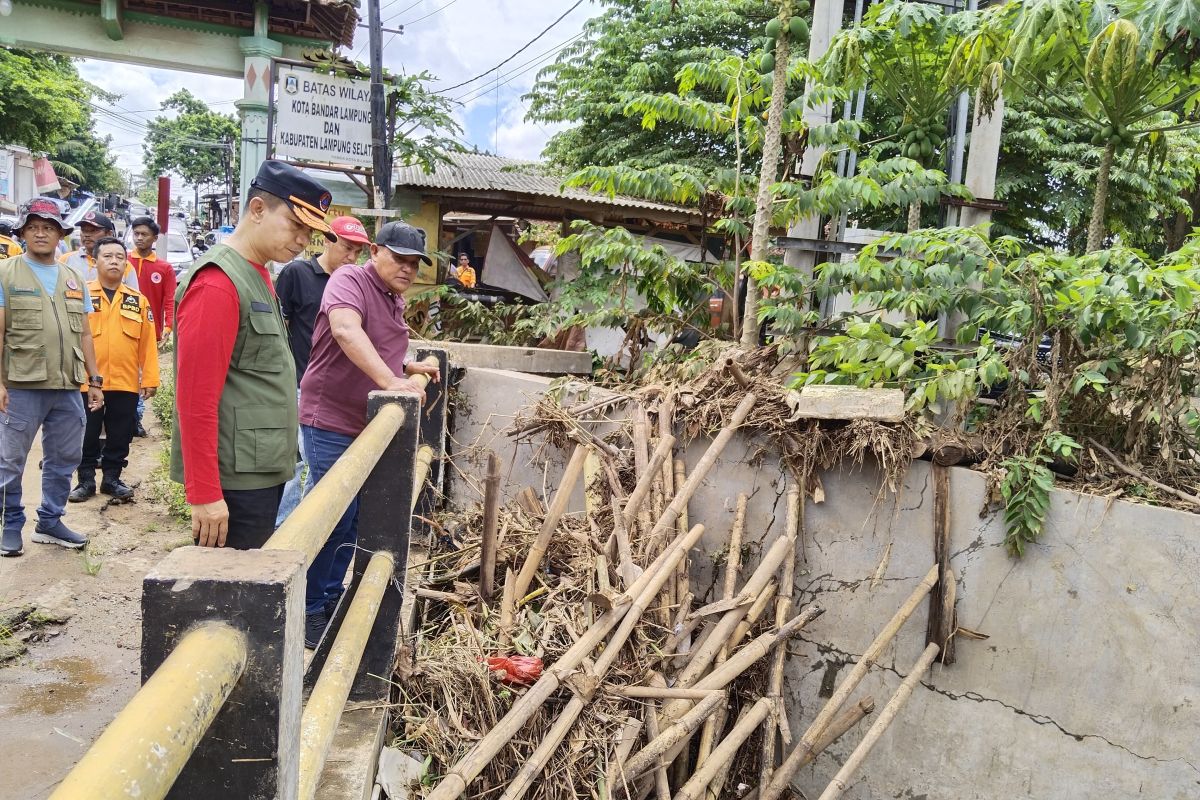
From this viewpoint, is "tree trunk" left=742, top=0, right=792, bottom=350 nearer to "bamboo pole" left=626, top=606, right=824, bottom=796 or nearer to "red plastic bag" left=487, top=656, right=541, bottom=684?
"bamboo pole" left=626, top=606, right=824, bottom=796

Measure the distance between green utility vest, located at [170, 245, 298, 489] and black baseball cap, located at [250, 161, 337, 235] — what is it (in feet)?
0.76

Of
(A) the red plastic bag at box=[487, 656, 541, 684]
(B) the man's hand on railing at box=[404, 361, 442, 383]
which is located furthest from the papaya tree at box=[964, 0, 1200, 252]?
(A) the red plastic bag at box=[487, 656, 541, 684]

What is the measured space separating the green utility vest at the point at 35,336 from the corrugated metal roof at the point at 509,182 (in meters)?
5.83

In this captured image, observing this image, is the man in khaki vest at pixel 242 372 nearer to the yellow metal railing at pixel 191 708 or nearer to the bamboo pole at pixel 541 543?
the yellow metal railing at pixel 191 708

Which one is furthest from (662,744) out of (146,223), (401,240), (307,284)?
(146,223)

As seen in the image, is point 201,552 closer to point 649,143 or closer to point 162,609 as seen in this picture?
point 162,609

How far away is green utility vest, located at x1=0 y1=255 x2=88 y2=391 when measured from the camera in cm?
446

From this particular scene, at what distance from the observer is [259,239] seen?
2697 mm

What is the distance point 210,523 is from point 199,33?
11535 mm

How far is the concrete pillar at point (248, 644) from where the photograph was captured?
110 centimetres

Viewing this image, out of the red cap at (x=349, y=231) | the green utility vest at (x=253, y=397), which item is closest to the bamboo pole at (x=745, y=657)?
the green utility vest at (x=253, y=397)

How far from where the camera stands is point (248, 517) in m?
2.79

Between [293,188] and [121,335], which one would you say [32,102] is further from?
[293,188]

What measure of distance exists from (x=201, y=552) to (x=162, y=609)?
0.47ft
